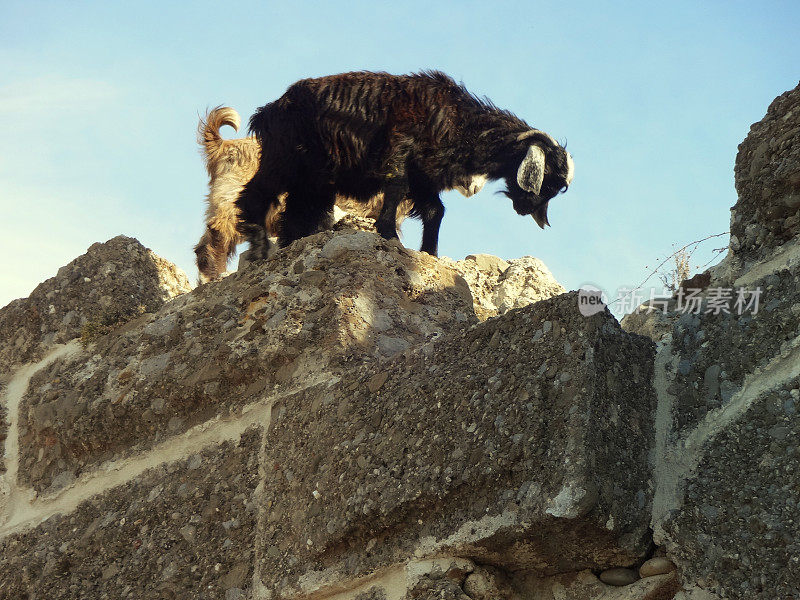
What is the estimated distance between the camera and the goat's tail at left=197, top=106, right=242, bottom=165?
664 cm

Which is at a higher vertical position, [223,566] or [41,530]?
[41,530]

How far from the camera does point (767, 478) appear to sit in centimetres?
162

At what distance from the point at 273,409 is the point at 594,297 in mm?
914

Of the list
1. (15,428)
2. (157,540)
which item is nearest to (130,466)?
(157,540)

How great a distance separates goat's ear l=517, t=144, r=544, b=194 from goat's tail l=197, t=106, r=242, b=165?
2765mm

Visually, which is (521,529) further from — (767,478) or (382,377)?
(382,377)

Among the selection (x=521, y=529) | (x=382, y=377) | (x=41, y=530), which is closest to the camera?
(x=521, y=529)

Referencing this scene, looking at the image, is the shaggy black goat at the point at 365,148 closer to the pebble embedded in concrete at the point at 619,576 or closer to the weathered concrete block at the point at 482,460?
the weathered concrete block at the point at 482,460

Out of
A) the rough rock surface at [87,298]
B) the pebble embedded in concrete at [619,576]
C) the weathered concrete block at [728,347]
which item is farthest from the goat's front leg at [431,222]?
the pebble embedded in concrete at [619,576]

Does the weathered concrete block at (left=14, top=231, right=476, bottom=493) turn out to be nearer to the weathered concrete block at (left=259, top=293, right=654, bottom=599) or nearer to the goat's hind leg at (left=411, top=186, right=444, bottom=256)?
the weathered concrete block at (left=259, top=293, right=654, bottom=599)

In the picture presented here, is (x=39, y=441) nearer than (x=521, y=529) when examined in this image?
No

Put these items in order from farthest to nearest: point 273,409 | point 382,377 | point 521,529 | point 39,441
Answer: point 39,441 < point 273,409 < point 382,377 < point 521,529

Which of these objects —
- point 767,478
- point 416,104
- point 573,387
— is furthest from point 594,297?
point 416,104

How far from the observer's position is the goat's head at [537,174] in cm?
461
